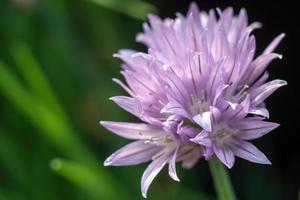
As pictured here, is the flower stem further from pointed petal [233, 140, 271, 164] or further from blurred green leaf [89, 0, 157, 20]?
blurred green leaf [89, 0, 157, 20]

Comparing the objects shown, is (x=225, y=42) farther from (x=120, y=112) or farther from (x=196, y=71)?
(x=120, y=112)

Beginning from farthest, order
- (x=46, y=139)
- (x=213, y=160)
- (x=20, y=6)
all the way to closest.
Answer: (x=20, y=6) < (x=46, y=139) < (x=213, y=160)

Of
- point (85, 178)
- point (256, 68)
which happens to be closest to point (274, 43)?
point (256, 68)

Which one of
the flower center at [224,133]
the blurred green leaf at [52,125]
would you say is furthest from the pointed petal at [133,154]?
the blurred green leaf at [52,125]

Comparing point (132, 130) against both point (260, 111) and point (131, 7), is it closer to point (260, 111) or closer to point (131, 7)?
point (260, 111)

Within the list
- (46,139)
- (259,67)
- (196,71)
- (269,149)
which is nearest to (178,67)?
(196,71)
